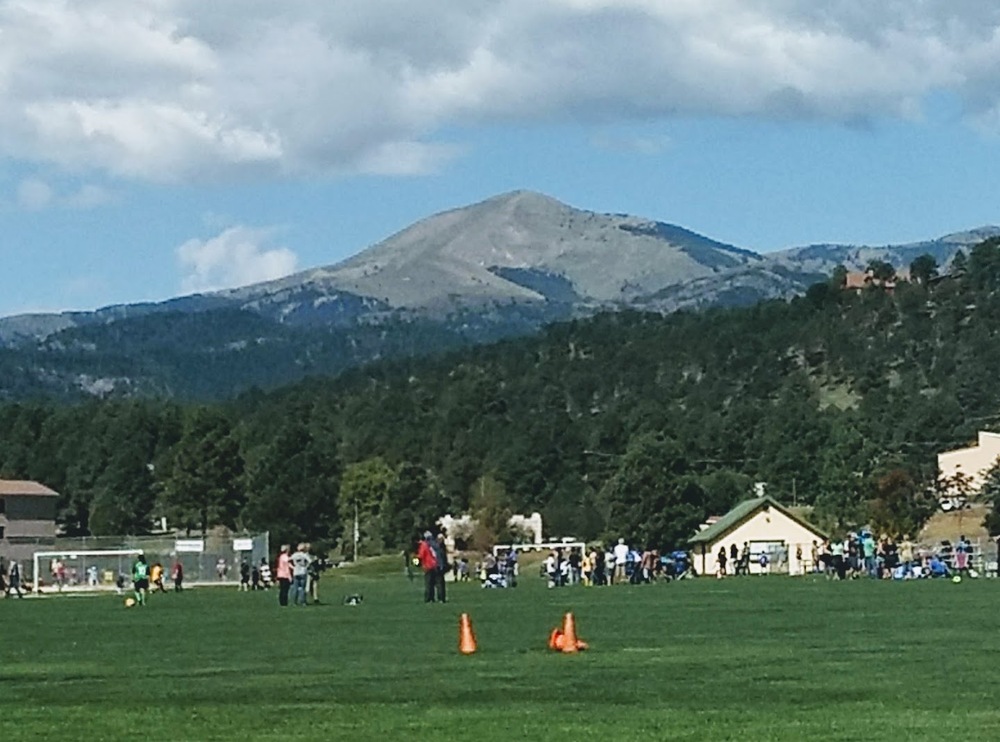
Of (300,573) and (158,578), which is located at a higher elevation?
(158,578)

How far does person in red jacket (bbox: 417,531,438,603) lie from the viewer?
4694cm

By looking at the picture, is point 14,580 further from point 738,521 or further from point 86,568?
point 738,521

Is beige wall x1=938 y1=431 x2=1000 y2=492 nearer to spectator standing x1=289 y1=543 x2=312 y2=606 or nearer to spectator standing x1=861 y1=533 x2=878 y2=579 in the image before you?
spectator standing x1=861 y1=533 x2=878 y2=579

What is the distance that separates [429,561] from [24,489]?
4379 inches

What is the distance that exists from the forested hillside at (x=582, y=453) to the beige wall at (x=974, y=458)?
6.80 ft

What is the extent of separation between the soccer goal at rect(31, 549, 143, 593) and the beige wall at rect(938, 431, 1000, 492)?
69.6m

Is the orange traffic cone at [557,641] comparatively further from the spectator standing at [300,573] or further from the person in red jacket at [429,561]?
the spectator standing at [300,573]

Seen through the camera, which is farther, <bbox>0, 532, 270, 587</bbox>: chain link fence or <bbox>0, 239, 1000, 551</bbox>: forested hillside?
<bbox>0, 239, 1000, 551</bbox>: forested hillside

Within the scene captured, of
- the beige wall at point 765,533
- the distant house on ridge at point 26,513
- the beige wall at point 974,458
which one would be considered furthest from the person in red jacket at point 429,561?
the beige wall at point 974,458

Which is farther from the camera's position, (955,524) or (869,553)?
(955,524)

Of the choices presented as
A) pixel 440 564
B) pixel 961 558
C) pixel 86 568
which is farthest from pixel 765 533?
pixel 440 564

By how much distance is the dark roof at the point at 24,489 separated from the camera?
493 feet

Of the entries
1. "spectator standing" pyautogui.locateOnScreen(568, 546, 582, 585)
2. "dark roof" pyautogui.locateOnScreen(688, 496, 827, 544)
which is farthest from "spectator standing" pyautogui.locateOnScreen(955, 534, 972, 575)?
"dark roof" pyautogui.locateOnScreen(688, 496, 827, 544)

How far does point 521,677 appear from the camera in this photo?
21578 mm
